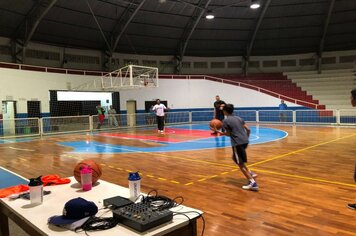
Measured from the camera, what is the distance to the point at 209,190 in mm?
5684

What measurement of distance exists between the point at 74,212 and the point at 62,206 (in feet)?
1.58

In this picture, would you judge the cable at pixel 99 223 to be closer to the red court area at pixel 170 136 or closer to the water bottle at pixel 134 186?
the water bottle at pixel 134 186

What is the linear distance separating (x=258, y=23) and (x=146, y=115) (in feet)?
35.1

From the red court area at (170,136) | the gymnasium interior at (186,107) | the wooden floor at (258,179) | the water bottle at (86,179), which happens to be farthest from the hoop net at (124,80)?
the water bottle at (86,179)

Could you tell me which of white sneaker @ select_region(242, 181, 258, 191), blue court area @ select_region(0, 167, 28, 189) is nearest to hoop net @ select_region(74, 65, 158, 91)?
blue court area @ select_region(0, 167, 28, 189)

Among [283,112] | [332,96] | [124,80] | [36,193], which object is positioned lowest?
[36,193]

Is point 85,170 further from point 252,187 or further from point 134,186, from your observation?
point 252,187

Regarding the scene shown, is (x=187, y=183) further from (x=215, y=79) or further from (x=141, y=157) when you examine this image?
(x=215, y=79)

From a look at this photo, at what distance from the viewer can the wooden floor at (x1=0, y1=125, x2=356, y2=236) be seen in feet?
13.5

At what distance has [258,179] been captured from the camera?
6375 millimetres

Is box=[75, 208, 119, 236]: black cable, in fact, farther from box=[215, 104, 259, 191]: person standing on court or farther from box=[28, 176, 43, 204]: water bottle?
box=[215, 104, 259, 191]: person standing on court

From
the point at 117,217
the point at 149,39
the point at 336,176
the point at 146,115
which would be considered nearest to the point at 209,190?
the point at 336,176

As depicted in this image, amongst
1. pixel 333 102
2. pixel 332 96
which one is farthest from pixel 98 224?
pixel 332 96

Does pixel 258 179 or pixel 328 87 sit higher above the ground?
pixel 328 87
